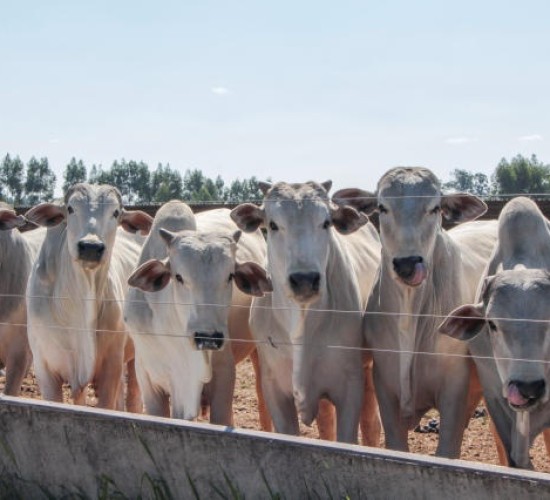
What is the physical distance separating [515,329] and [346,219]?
55.0 inches

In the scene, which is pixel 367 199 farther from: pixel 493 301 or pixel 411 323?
pixel 493 301

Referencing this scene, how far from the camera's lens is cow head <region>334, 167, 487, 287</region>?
5.34 m

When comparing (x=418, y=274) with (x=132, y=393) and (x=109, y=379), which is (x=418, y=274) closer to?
(x=109, y=379)

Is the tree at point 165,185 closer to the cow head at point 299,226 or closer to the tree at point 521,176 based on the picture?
the tree at point 521,176

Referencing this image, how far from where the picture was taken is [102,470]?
193 inches

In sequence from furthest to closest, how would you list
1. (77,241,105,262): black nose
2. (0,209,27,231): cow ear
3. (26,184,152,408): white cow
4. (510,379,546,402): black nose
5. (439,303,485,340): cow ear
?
1. (0,209,27,231): cow ear
2. (26,184,152,408): white cow
3. (77,241,105,262): black nose
4. (439,303,485,340): cow ear
5. (510,379,546,402): black nose

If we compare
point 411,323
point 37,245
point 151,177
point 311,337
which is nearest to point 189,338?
point 311,337

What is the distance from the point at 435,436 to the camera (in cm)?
740

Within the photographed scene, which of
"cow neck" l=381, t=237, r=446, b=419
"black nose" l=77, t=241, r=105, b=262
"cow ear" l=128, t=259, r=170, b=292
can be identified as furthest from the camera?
"black nose" l=77, t=241, r=105, b=262

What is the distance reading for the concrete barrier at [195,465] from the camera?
3944mm

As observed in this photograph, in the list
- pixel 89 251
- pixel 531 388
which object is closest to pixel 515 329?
pixel 531 388

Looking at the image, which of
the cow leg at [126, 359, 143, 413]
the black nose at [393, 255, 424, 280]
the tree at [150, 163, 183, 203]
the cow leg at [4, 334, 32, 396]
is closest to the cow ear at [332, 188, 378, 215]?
the black nose at [393, 255, 424, 280]

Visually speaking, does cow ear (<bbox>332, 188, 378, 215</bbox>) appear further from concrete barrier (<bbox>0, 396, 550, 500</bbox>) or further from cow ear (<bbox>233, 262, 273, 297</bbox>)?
concrete barrier (<bbox>0, 396, 550, 500</bbox>)

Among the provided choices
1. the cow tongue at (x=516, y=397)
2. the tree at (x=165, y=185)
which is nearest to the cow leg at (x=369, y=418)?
the cow tongue at (x=516, y=397)
